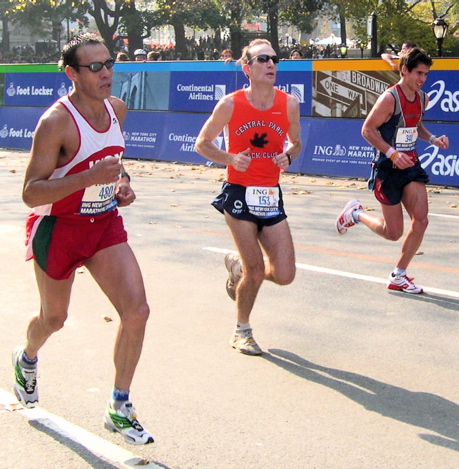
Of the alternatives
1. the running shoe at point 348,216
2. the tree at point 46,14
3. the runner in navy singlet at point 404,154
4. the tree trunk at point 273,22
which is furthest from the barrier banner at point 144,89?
the tree at point 46,14

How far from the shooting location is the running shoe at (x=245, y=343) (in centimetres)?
561

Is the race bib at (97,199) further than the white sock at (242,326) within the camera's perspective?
No

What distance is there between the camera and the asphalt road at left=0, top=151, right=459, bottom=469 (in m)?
4.07

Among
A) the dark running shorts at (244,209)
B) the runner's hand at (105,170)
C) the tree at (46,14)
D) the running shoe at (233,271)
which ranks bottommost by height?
the running shoe at (233,271)

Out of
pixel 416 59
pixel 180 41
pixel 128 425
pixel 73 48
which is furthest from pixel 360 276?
pixel 180 41

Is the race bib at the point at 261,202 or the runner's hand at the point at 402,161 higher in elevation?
the runner's hand at the point at 402,161

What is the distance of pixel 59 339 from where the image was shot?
5871 millimetres

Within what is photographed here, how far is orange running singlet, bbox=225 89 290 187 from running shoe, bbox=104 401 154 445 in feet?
6.80

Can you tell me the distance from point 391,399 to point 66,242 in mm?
1982

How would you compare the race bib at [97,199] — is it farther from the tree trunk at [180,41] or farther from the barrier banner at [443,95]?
the tree trunk at [180,41]

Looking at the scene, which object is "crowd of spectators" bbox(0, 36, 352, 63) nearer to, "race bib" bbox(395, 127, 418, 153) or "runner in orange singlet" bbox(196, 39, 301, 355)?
"race bib" bbox(395, 127, 418, 153)

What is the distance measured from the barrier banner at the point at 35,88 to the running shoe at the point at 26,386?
15.8m

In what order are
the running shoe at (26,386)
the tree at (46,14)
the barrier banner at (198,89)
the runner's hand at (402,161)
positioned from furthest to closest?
the tree at (46,14) → the barrier banner at (198,89) → the runner's hand at (402,161) → the running shoe at (26,386)

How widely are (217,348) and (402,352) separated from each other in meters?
1.20
